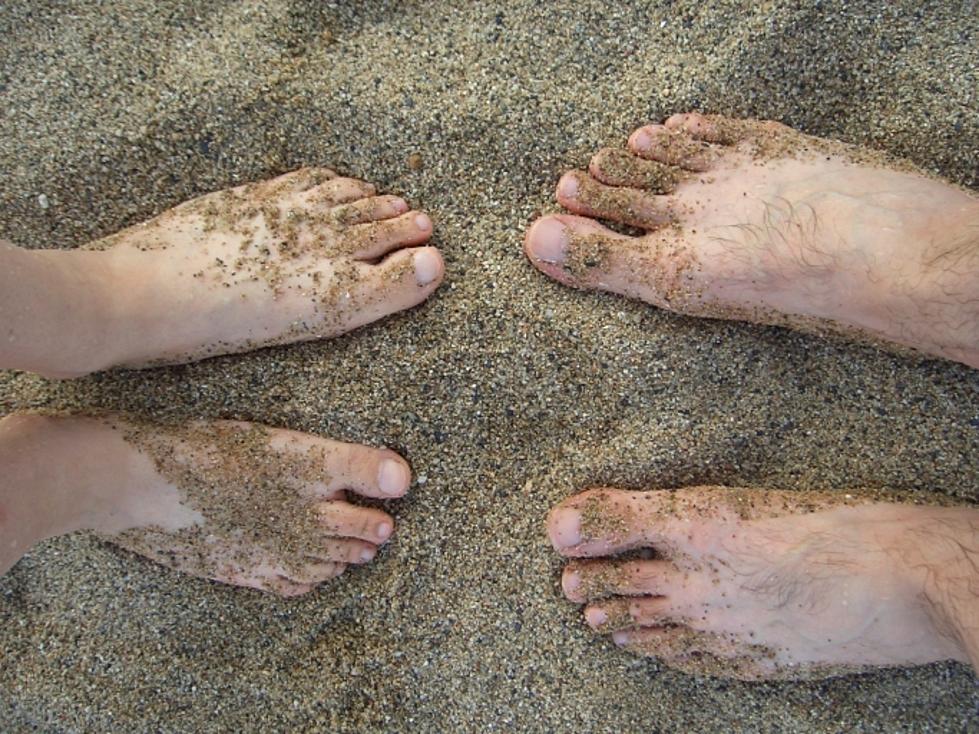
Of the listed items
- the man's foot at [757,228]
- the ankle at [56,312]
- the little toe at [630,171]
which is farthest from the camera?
the little toe at [630,171]

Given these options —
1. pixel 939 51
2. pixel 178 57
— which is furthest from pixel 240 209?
pixel 939 51

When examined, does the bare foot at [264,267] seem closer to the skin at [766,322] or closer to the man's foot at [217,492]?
the man's foot at [217,492]

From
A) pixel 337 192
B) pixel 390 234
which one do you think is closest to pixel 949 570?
pixel 390 234

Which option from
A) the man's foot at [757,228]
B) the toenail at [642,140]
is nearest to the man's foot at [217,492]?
the man's foot at [757,228]

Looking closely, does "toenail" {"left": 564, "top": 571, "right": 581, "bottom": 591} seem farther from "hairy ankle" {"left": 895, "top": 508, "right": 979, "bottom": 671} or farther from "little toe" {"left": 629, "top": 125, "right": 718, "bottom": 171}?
"little toe" {"left": 629, "top": 125, "right": 718, "bottom": 171}

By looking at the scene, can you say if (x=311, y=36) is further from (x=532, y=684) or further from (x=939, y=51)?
(x=532, y=684)

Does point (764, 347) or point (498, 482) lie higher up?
point (764, 347)

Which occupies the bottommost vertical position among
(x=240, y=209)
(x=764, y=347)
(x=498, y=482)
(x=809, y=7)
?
(x=498, y=482)
